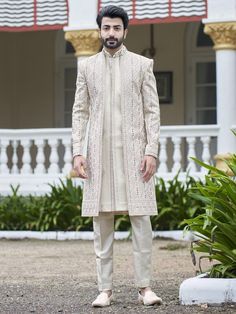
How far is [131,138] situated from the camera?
6.20 metres

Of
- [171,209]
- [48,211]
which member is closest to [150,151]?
[171,209]

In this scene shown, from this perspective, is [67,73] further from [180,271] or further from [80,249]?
[180,271]

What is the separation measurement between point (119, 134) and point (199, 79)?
36.0 ft

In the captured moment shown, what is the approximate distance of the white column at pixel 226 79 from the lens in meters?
13.0

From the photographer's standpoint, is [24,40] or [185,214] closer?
[185,214]

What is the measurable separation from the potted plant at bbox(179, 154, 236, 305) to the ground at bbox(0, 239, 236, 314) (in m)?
0.11

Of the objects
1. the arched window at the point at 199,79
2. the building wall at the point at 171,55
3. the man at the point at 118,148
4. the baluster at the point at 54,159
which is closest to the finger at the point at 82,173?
the man at the point at 118,148

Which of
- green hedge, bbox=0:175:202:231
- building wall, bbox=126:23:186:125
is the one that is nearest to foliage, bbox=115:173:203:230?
green hedge, bbox=0:175:202:231

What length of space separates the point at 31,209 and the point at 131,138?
653 centimetres

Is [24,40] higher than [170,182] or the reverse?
higher

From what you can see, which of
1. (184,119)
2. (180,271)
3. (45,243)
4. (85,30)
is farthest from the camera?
(184,119)

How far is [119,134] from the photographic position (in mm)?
6219

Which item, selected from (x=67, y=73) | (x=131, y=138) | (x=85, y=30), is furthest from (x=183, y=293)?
(x=67, y=73)

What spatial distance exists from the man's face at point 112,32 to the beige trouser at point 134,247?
112 centimetres
